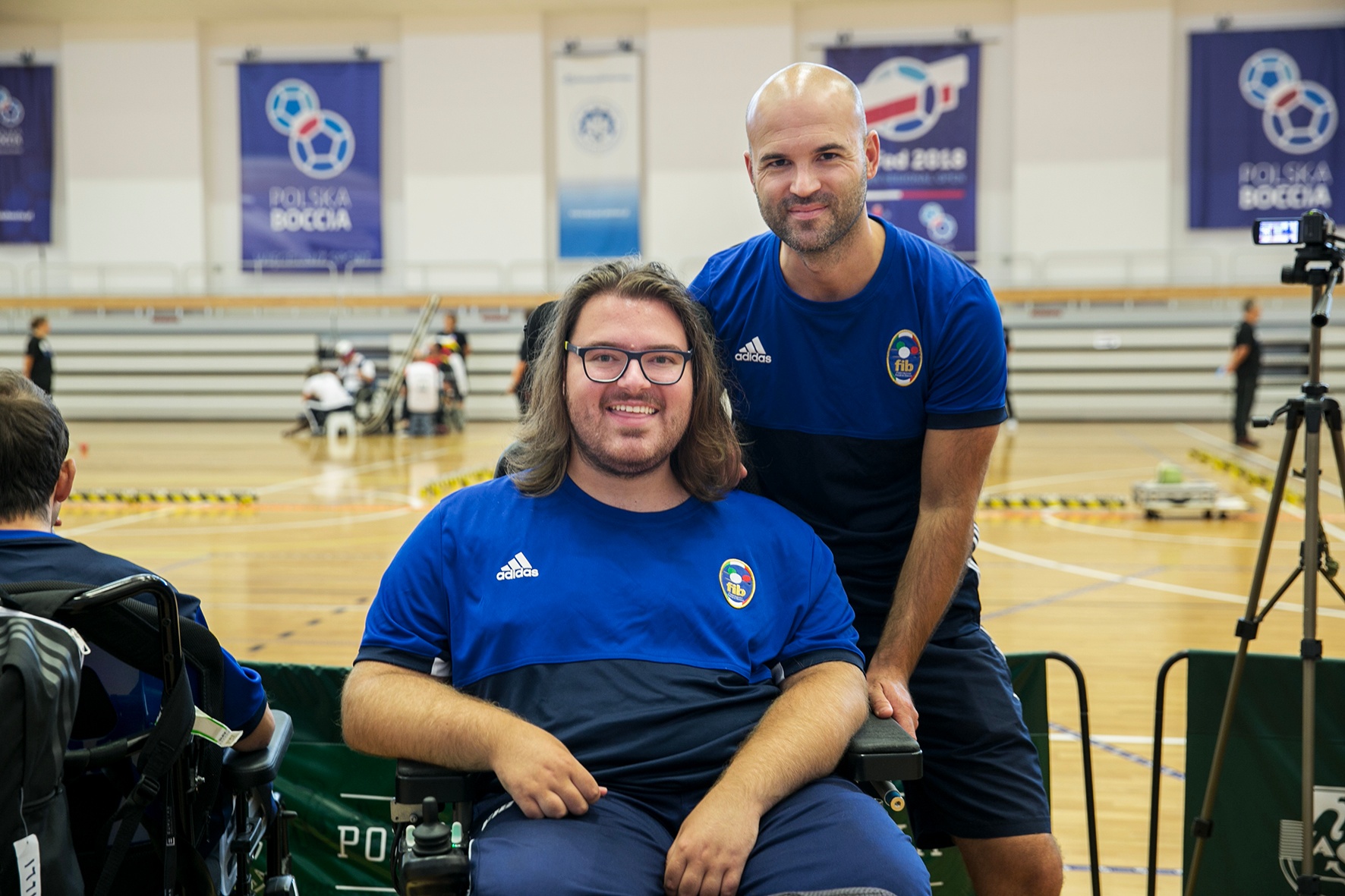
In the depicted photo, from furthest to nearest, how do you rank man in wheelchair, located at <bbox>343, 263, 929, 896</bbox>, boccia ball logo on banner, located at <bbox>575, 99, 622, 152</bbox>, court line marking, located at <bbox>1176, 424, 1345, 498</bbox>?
boccia ball logo on banner, located at <bbox>575, 99, 622, 152</bbox>
court line marking, located at <bbox>1176, 424, 1345, 498</bbox>
man in wheelchair, located at <bbox>343, 263, 929, 896</bbox>

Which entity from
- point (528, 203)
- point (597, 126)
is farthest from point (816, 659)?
point (597, 126)

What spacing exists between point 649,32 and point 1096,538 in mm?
13707

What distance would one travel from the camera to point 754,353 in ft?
8.07

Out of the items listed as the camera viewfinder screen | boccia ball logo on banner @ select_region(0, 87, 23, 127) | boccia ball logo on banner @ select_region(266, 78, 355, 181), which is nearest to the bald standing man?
the camera viewfinder screen

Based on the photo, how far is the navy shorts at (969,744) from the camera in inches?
93.7

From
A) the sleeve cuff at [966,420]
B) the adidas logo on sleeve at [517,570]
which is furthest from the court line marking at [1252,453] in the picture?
the adidas logo on sleeve at [517,570]

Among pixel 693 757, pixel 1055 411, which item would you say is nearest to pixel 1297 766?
pixel 693 757

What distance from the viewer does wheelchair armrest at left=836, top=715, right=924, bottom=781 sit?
6.52ft

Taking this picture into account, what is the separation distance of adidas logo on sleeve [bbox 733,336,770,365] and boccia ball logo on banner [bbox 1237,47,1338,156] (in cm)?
1894

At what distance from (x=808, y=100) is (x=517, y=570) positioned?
105cm

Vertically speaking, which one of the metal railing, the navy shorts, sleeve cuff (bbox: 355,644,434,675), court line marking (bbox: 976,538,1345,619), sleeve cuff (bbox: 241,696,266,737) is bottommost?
court line marking (bbox: 976,538,1345,619)

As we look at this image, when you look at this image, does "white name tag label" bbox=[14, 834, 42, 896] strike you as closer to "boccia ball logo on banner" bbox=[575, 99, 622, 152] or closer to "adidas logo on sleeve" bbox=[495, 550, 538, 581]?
"adidas logo on sleeve" bbox=[495, 550, 538, 581]

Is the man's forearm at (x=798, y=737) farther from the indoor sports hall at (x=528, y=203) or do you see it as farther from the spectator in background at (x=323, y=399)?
the spectator in background at (x=323, y=399)

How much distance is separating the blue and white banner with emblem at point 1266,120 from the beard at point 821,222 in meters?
18.5
